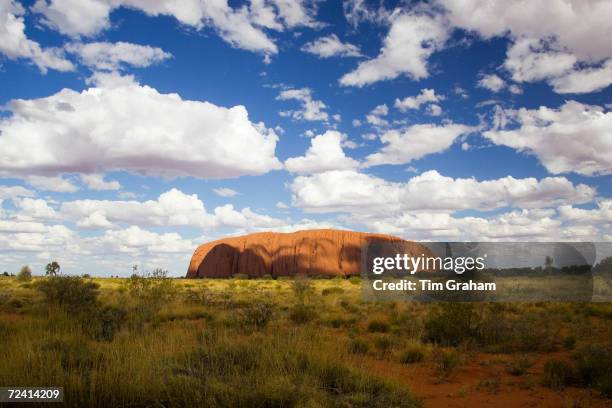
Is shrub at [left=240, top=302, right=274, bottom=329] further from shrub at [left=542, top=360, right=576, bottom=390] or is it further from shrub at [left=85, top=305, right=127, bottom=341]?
shrub at [left=542, top=360, right=576, bottom=390]

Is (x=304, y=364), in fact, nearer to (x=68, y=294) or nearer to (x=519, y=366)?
(x=519, y=366)

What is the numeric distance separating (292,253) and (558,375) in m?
63.2

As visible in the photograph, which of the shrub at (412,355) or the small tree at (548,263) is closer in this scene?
the shrub at (412,355)

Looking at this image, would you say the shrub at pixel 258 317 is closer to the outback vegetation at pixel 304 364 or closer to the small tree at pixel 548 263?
the outback vegetation at pixel 304 364

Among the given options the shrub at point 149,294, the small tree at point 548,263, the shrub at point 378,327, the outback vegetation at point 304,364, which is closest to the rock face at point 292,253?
the small tree at point 548,263

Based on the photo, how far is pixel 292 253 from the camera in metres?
69.8

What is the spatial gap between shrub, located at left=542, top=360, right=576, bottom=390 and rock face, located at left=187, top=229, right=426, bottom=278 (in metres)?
58.9

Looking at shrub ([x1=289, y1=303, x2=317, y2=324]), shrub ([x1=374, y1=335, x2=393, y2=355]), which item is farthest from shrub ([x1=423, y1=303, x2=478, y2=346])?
shrub ([x1=289, y1=303, x2=317, y2=324])

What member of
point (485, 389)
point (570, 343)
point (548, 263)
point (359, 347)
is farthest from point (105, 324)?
point (548, 263)

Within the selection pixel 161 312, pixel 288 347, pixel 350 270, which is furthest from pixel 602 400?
pixel 350 270

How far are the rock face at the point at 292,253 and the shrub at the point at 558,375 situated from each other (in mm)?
58904

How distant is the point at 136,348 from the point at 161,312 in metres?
7.98

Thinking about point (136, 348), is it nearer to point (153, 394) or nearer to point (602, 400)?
point (153, 394)

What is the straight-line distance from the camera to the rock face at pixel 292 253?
68.1m
